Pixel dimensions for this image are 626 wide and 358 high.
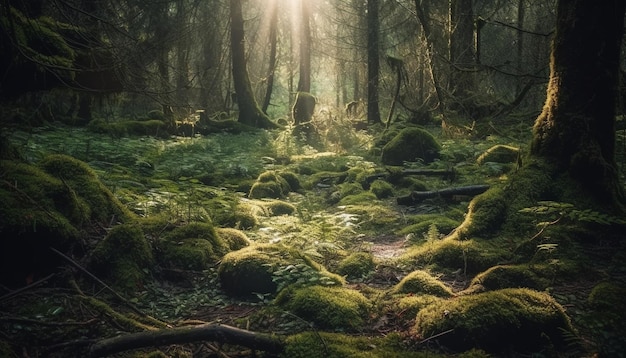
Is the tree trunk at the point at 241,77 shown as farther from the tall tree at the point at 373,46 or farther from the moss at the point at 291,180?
the moss at the point at 291,180

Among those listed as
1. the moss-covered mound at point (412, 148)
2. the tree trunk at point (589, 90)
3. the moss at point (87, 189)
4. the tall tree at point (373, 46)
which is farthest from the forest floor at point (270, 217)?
the tall tree at point (373, 46)

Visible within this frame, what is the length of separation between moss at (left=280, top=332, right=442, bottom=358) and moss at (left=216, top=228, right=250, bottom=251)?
8.58 feet

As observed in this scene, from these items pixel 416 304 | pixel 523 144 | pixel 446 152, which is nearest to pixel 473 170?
pixel 446 152

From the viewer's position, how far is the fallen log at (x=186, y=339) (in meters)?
3.07

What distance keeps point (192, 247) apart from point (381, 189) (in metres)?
5.33

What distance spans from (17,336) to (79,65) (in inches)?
162

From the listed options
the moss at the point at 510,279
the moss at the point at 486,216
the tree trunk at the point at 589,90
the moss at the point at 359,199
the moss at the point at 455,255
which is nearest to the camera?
the moss at the point at 510,279

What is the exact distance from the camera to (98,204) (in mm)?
5352

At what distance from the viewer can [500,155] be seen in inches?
414

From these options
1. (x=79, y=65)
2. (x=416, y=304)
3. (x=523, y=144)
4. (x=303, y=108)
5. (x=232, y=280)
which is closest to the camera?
(x=416, y=304)

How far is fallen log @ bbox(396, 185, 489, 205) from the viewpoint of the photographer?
7.93 m

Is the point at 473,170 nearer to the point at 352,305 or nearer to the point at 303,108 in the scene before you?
the point at 352,305

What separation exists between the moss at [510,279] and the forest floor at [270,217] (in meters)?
0.18

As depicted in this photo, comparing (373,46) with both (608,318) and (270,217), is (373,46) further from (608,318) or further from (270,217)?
(608,318)
